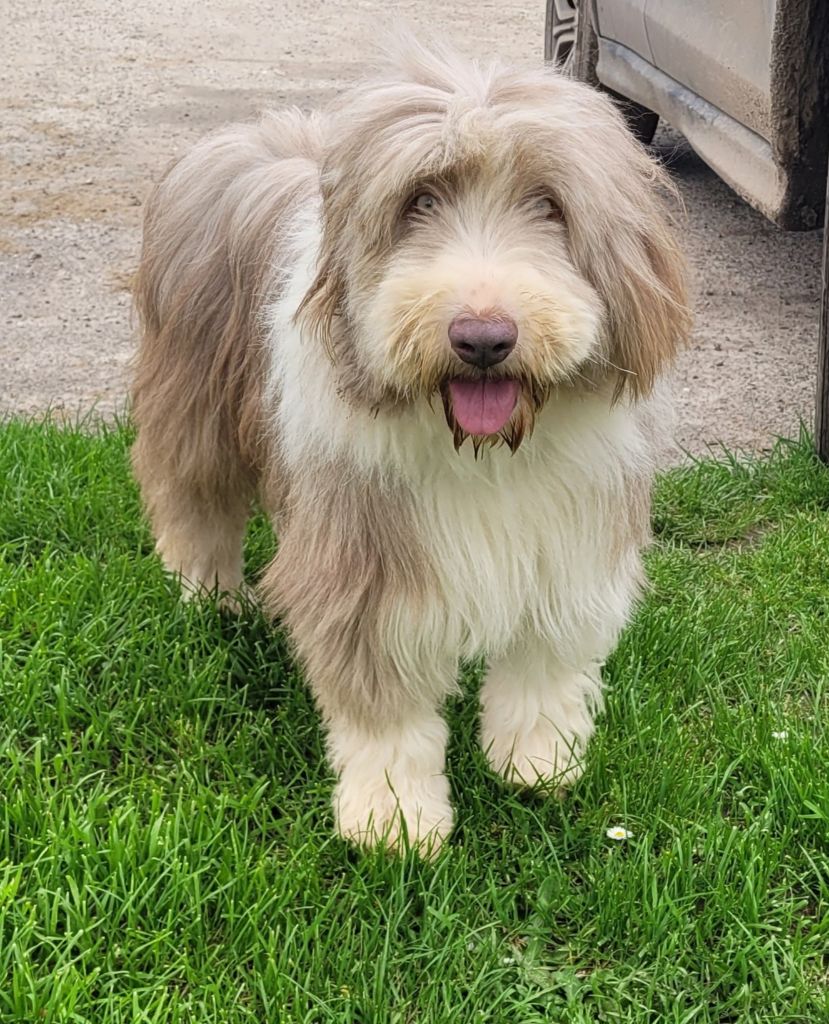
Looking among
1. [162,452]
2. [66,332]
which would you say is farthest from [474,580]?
[66,332]

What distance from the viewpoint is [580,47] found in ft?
22.5

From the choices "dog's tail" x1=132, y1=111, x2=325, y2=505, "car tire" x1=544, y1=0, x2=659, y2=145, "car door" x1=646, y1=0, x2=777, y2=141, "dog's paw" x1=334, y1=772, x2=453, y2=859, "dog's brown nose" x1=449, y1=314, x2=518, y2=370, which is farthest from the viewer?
"car tire" x1=544, y1=0, x2=659, y2=145

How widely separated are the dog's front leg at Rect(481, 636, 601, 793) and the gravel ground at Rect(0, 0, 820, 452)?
4.60ft

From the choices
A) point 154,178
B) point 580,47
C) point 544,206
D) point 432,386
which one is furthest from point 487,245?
point 154,178

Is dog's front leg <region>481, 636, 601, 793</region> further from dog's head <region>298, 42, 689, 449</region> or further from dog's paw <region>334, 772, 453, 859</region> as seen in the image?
dog's head <region>298, 42, 689, 449</region>

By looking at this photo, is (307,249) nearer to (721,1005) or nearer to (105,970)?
(105,970)

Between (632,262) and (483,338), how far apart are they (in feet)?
1.28

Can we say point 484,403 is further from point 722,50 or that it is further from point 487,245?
point 722,50

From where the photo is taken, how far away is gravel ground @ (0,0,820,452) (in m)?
4.96

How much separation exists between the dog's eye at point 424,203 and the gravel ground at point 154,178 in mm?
527

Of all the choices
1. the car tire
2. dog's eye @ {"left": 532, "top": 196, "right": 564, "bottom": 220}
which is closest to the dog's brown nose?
dog's eye @ {"left": 532, "top": 196, "right": 564, "bottom": 220}

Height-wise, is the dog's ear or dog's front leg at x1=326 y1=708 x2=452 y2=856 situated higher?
the dog's ear

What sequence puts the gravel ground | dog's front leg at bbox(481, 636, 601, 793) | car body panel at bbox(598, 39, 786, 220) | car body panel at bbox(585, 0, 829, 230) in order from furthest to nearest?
1. the gravel ground
2. car body panel at bbox(598, 39, 786, 220)
3. car body panel at bbox(585, 0, 829, 230)
4. dog's front leg at bbox(481, 636, 601, 793)

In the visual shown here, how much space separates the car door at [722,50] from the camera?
4.29 m
